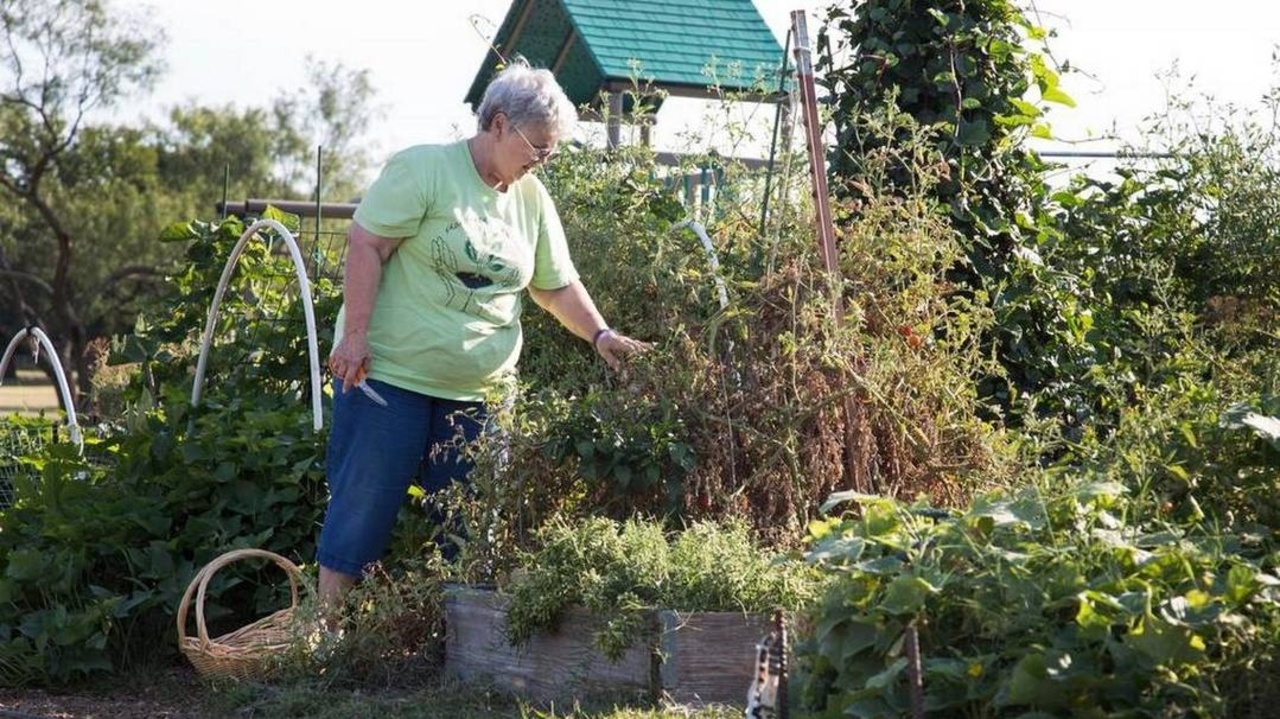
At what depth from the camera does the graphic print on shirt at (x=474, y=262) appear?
4.27m

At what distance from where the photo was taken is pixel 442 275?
169 inches

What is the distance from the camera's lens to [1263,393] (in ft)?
11.7

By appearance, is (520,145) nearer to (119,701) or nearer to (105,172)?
(119,701)

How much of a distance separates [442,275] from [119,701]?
1442mm

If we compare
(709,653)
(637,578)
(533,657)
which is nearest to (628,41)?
(533,657)

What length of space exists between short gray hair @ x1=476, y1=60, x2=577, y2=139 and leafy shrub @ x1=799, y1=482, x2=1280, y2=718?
1.60m

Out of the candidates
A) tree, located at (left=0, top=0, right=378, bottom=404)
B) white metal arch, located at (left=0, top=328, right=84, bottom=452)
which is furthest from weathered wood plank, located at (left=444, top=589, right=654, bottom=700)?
tree, located at (left=0, top=0, right=378, bottom=404)

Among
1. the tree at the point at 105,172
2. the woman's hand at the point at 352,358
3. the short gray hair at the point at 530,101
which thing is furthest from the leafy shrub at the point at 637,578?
the tree at the point at 105,172

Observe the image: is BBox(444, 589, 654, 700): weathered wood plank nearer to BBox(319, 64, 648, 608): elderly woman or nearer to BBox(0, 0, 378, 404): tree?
BBox(319, 64, 648, 608): elderly woman

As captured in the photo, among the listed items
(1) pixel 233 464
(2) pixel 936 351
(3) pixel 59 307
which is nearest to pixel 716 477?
(2) pixel 936 351

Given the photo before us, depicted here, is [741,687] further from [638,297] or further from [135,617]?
[135,617]

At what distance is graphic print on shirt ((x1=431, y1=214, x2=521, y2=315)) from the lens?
4270 mm

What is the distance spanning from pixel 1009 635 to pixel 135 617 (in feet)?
9.44

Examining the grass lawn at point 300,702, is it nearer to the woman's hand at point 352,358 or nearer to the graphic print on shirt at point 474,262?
the woman's hand at point 352,358
